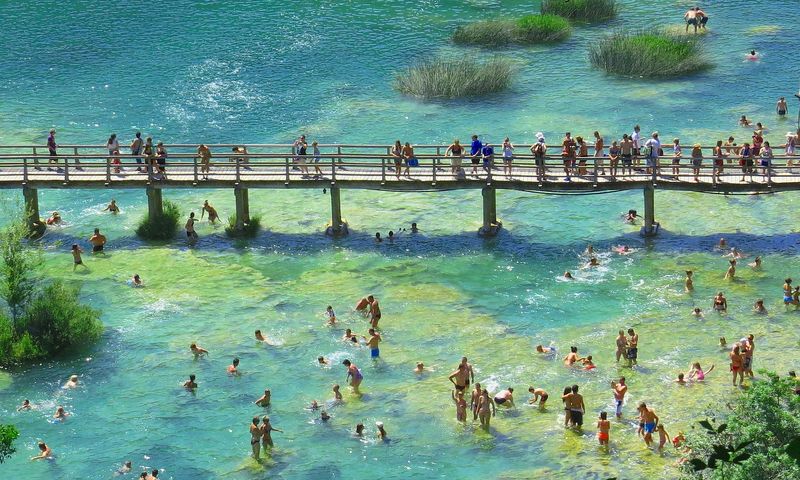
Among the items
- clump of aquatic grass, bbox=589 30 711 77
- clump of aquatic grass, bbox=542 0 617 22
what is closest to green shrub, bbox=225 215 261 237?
clump of aquatic grass, bbox=589 30 711 77

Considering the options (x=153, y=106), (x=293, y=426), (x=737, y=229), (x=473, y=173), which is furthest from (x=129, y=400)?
(x=153, y=106)

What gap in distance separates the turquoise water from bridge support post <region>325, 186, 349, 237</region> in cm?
70

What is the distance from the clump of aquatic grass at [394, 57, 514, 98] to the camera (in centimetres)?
6025

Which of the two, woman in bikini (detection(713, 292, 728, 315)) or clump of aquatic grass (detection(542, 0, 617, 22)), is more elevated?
clump of aquatic grass (detection(542, 0, 617, 22))

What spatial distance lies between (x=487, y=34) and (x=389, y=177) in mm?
22469

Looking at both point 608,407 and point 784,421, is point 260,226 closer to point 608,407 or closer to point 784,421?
point 608,407

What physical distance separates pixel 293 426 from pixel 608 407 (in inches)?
313

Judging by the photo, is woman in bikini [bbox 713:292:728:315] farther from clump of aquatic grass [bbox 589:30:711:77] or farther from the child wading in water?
clump of aquatic grass [bbox 589:30:711:77]

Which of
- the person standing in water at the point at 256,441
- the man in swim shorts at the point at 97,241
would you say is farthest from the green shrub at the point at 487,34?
the person standing in water at the point at 256,441

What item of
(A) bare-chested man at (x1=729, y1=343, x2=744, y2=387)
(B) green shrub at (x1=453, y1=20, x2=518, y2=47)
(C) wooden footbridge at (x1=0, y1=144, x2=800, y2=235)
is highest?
(B) green shrub at (x1=453, y1=20, x2=518, y2=47)

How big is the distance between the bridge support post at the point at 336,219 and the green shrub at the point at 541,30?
77.9 ft

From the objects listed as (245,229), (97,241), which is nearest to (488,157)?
(245,229)

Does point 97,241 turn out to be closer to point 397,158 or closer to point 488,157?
point 397,158

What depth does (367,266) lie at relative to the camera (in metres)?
43.7
